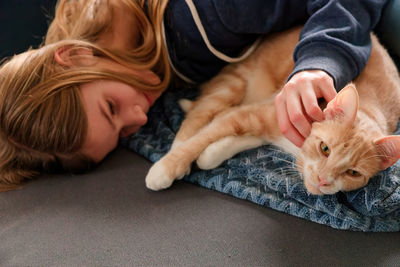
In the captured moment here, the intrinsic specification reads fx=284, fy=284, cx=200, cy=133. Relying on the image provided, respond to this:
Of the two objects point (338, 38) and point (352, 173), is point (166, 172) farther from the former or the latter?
point (338, 38)

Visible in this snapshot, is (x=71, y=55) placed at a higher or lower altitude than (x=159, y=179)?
higher

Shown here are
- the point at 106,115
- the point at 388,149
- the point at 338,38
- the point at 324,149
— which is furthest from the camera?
the point at 106,115

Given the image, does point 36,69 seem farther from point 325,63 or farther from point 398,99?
point 398,99

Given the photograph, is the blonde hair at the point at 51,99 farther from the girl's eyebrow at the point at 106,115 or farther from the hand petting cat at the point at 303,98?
the hand petting cat at the point at 303,98

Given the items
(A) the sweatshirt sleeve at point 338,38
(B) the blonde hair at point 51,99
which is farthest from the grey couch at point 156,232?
(A) the sweatshirt sleeve at point 338,38

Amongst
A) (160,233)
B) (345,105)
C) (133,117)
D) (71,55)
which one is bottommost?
(160,233)

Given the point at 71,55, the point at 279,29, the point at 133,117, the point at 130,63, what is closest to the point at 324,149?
the point at 279,29

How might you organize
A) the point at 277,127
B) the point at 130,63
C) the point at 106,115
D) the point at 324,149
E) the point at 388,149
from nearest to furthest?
the point at 388,149 → the point at 324,149 → the point at 277,127 → the point at 106,115 → the point at 130,63

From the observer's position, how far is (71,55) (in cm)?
117

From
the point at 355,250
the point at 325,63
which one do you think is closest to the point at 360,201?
the point at 355,250

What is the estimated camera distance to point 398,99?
1057 millimetres

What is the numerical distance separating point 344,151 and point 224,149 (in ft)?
1.29

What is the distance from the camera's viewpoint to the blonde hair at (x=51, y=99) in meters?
1.04

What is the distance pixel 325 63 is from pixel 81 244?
0.92 metres
